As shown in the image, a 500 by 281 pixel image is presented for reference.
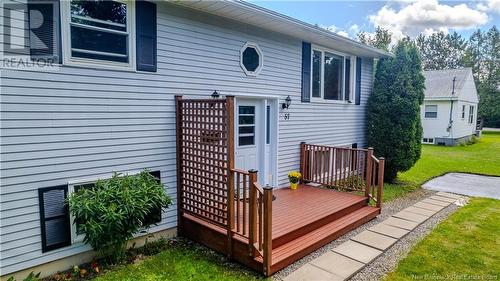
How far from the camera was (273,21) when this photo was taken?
17.9ft

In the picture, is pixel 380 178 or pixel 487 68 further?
pixel 487 68

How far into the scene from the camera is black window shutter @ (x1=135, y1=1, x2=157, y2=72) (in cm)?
420

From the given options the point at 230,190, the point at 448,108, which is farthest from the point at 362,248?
the point at 448,108

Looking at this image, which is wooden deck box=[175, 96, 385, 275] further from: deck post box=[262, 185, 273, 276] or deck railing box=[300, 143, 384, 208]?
deck railing box=[300, 143, 384, 208]

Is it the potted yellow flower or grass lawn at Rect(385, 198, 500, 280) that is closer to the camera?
grass lawn at Rect(385, 198, 500, 280)

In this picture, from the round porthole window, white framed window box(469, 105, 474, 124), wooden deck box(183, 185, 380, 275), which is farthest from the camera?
white framed window box(469, 105, 474, 124)

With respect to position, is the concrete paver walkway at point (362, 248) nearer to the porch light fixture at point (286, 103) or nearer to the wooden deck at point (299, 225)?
the wooden deck at point (299, 225)

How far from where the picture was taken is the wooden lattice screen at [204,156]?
162 inches

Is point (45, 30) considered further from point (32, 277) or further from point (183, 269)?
point (183, 269)

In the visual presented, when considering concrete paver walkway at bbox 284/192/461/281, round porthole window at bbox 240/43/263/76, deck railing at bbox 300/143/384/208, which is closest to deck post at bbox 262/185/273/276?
concrete paver walkway at bbox 284/192/461/281

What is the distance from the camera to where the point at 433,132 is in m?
18.7

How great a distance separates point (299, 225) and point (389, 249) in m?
1.43

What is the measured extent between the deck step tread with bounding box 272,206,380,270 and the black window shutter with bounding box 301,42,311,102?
2.93 meters

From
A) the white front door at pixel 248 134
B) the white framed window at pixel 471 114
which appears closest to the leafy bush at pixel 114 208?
the white front door at pixel 248 134
